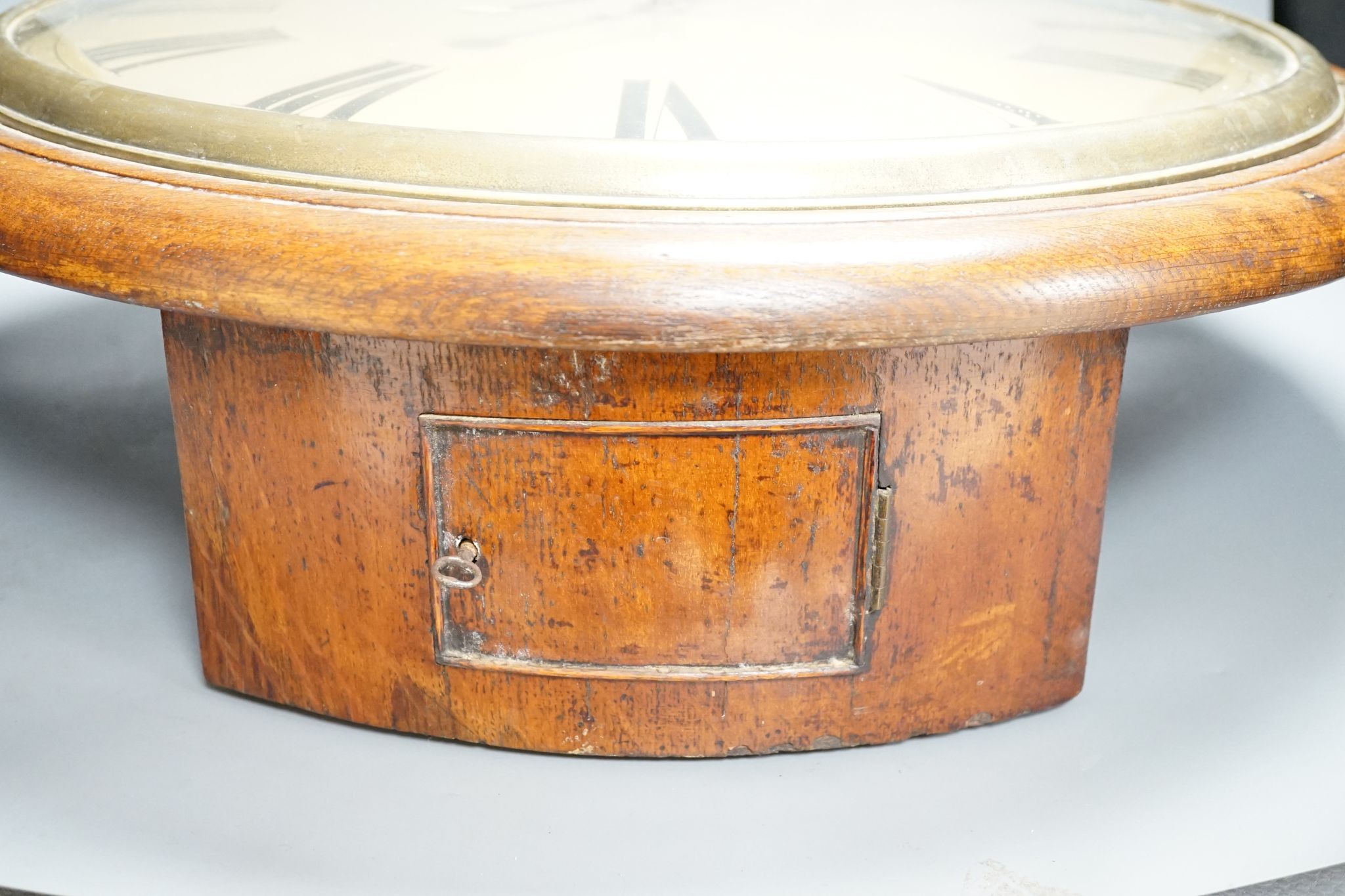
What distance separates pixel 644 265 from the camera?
94 centimetres

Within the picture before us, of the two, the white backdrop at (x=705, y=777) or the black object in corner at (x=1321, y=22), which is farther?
the black object in corner at (x=1321, y=22)

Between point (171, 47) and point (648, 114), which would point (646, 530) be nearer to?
point (648, 114)

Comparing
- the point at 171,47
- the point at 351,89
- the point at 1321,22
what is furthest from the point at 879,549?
the point at 1321,22

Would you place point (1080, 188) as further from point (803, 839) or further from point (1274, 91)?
point (803, 839)

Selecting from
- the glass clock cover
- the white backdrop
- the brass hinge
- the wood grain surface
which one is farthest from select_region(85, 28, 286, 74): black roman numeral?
the brass hinge

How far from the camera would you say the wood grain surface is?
94 centimetres

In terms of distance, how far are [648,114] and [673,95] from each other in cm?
6

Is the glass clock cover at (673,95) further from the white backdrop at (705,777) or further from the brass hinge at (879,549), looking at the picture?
the white backdrop at (705,777)

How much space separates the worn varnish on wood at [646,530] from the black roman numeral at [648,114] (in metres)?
0.17

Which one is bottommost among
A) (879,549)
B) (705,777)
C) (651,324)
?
(705,777)

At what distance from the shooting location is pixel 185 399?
48.1 inches

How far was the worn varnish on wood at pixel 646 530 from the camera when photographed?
110cm

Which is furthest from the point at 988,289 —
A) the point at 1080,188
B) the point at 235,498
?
the point at 235,498

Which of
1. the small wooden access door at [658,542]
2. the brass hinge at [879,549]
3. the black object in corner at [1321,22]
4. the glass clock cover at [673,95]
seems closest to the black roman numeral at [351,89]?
the glass clock cover at [673,95]
